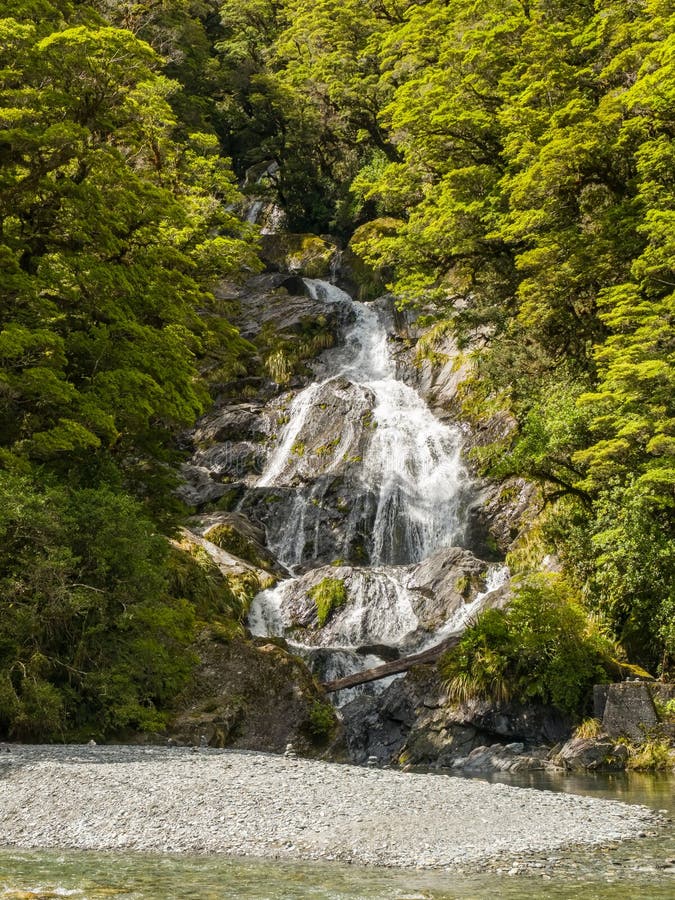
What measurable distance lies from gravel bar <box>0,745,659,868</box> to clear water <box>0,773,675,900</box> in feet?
1.02

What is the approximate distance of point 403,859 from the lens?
6.68 m

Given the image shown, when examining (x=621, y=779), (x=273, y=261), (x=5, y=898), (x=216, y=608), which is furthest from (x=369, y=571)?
(x=273, y=261)

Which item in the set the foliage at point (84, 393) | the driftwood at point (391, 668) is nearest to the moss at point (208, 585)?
the foliage at point (84, 393)

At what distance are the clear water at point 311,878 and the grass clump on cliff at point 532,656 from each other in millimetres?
8860

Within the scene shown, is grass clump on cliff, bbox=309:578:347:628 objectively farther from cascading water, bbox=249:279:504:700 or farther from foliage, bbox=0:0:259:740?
foliage, bbox=0:0:259:740

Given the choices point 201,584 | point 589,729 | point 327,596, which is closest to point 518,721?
point 589,729

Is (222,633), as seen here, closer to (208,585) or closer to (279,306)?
(208,585)

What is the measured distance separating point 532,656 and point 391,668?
3.27 m

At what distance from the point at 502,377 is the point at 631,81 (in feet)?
25.1

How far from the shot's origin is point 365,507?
26156 millimetres

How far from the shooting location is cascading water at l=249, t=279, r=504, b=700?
70.6 ft

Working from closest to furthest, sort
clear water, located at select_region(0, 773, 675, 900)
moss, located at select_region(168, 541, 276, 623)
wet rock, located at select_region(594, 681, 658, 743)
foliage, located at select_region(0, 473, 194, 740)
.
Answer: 1. clear water, located at select_region(0, 773, 675, 900)
2. foliage, located at select_region(0, 473, 194, 740)
3. wet rock, located at select_region(594, 681, 658, 743)
4. moss, located at select_region(168, 541, 276, 623)

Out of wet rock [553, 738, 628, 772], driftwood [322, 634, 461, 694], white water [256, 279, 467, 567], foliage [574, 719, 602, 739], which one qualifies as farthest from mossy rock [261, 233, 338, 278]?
wet rock [553, 738, 628, 772]

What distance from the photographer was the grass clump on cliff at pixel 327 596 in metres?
21.9
